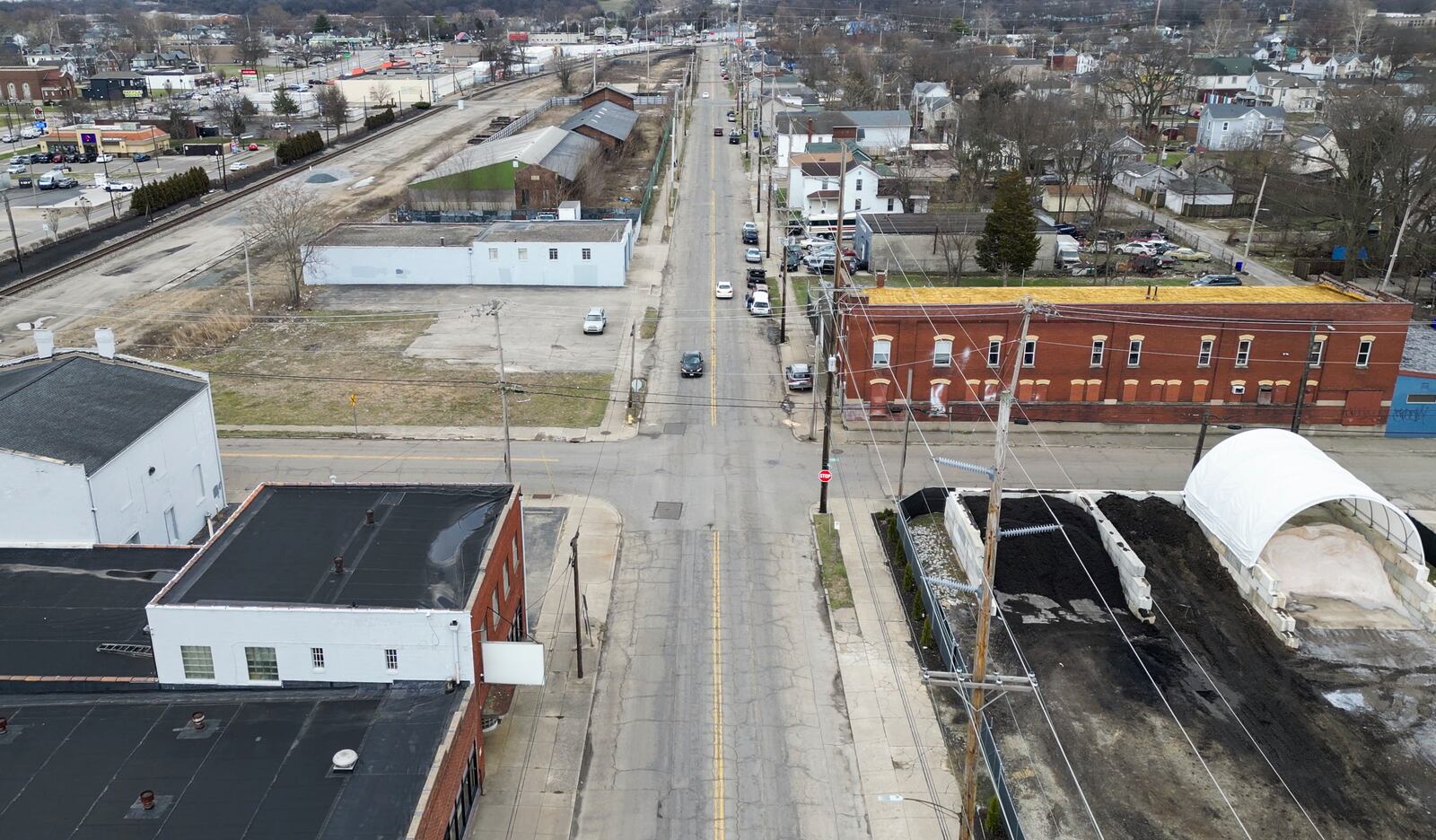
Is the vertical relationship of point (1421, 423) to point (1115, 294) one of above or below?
below

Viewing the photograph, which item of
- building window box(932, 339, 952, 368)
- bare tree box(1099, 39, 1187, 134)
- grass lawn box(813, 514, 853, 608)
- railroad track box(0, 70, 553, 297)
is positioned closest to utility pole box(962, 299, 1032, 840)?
grass lawn box(813, 514, 853, 608)

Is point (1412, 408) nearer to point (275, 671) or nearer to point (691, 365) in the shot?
point (691, 365)

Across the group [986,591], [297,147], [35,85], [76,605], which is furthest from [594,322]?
[35,85]

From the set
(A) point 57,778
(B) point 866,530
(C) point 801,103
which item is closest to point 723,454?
(B) point 866,530

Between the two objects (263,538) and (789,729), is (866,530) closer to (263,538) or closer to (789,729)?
(789,729)

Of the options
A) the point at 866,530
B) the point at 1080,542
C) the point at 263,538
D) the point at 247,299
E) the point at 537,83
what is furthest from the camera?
the point at 537,83

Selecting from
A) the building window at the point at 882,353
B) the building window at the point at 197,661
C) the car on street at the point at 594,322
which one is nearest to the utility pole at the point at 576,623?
the building window at the point at 197,661

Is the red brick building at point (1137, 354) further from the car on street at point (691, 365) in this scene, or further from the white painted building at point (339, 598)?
the white painted building at point (339, 598)
